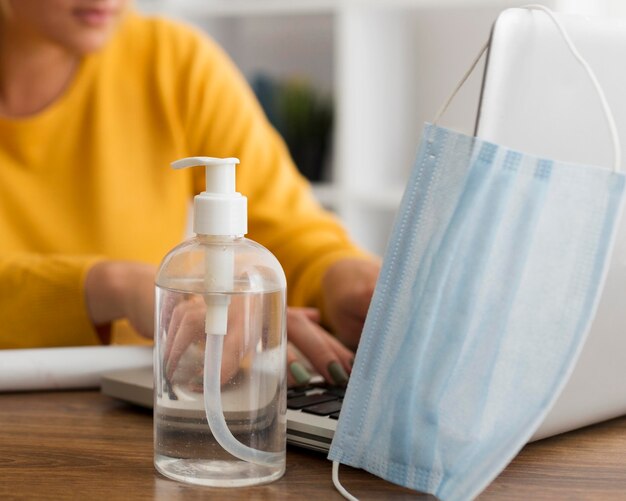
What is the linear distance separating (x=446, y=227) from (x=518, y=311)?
0.06m

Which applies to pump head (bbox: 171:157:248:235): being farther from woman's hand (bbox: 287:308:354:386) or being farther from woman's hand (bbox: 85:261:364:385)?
woman's hand (bbox: 287:308:354:386)

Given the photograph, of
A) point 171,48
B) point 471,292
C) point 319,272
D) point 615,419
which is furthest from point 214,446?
point 171,48

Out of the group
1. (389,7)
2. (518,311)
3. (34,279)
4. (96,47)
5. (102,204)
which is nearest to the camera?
(518,311)

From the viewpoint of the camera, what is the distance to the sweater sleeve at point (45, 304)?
103 cm

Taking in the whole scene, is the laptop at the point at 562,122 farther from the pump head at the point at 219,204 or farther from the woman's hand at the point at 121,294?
the woman's hand at the point at 121,294

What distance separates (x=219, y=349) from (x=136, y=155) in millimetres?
934

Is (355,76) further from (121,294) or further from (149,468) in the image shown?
(149,468)

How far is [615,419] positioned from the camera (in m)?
0.74

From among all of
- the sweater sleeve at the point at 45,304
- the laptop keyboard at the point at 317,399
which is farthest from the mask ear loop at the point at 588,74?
the sweater sleeve at the point at 45,304

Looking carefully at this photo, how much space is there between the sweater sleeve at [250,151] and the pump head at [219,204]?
→ 0.67m

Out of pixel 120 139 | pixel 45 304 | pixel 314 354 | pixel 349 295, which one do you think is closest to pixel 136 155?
pixel 120 139

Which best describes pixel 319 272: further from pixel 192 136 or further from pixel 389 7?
pixel 389 7

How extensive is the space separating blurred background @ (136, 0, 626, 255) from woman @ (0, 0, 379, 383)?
879 millimetres

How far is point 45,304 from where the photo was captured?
104cm
